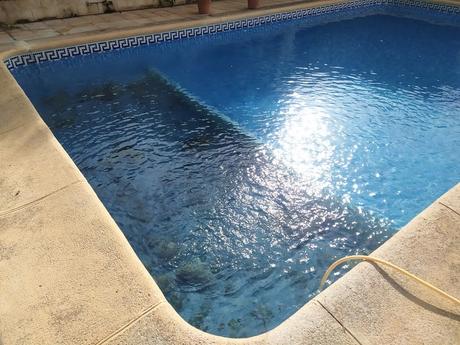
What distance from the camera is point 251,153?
4680mm

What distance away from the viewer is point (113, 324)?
1.93m

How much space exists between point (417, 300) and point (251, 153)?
2.94 m

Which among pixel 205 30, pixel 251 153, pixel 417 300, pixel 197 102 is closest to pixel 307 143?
pixel 251 153

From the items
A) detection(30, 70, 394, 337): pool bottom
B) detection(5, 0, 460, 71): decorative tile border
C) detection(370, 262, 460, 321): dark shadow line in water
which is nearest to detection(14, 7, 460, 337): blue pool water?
detection(30, 70, 394, 337): pool bottom

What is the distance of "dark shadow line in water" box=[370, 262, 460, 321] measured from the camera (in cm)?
202

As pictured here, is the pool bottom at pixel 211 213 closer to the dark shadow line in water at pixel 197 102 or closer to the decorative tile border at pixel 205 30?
the dark shadow line in water at pixel 197 102

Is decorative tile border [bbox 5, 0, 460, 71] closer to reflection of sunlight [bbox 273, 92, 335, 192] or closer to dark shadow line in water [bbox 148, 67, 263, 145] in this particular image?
dark shadow line in water [bbox 148, 67, 263, 145]

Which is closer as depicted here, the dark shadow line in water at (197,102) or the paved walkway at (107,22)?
the dark shadow line in water at (197,102)

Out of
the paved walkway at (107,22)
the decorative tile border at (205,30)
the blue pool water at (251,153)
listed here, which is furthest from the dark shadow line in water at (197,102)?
the paved walkway at (107,22)

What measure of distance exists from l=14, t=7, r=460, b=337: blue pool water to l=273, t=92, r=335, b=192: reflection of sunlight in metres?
0.03

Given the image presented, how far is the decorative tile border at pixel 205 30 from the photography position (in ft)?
22.4

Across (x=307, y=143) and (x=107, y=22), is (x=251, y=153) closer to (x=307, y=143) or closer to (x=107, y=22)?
(x=307, y=143)

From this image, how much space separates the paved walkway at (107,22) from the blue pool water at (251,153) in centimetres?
89

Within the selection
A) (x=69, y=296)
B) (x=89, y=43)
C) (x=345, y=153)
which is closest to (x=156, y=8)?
(x=89, y=43)
